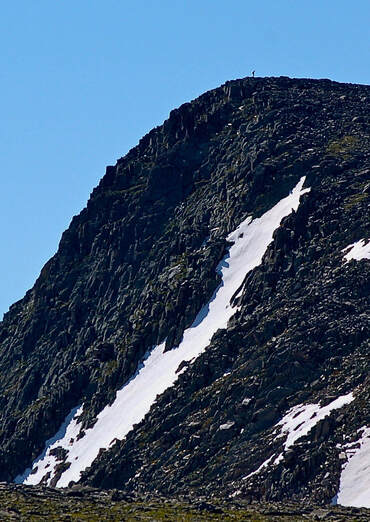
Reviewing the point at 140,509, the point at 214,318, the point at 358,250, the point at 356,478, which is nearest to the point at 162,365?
the point at 214,318

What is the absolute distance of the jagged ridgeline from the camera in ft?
409

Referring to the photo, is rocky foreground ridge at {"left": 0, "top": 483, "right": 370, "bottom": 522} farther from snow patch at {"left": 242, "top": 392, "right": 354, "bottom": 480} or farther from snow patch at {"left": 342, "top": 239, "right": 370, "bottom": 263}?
snow patch at {"left": 342, "top": 239, "right": 370, "bottom": 263}

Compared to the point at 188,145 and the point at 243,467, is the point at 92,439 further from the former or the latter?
the point at 188,145

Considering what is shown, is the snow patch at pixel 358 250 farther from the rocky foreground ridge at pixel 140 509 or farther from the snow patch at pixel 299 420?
the rocky foreground ridge at pixel 140 509

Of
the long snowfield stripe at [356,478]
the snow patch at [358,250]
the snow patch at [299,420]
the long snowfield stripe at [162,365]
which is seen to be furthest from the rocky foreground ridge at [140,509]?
the snow patch at [358,250]

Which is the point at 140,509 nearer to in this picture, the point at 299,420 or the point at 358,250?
the point at 299,420

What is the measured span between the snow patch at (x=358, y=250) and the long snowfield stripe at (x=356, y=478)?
97.5 ft

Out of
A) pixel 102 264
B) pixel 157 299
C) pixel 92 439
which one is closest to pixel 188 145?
pixel 102 264

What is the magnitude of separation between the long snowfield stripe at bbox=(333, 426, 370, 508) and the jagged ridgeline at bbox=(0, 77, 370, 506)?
0.17 m

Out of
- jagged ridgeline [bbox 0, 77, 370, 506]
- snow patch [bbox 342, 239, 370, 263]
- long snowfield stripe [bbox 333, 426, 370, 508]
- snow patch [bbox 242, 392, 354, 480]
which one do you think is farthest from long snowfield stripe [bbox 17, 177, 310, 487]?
long snowfield stripe [bbox 333, 426, 370, 508]

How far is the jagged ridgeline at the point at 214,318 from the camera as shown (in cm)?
12456

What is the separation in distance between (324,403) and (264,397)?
24.6 feet

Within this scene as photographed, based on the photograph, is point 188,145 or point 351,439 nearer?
point 351,439

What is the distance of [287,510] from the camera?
4035 inches
